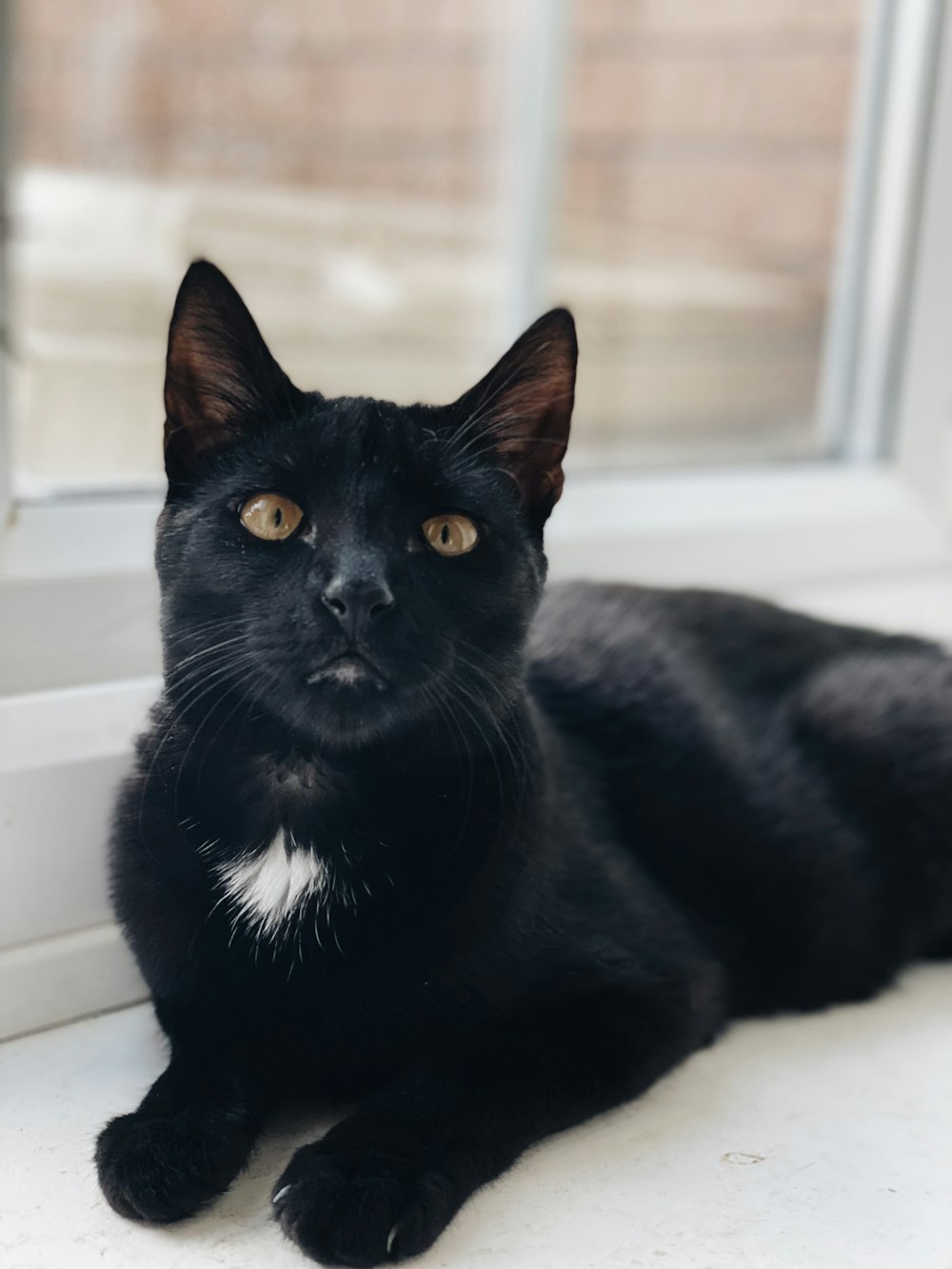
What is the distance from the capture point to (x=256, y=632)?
791 mm

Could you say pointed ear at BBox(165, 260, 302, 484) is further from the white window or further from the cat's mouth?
the white window

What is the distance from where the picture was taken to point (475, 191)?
2.14m

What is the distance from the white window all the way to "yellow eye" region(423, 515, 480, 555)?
0.38 meters

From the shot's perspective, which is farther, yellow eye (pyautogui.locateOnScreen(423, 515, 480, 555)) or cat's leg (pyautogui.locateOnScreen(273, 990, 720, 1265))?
yellow eye (pyautogui.locateOnScreen(423, 515, 480, 555))

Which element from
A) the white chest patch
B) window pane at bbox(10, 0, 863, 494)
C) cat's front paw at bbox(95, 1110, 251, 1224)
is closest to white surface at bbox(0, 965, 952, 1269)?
cat's front paw at bbox(95, 1110, 251, 1224)

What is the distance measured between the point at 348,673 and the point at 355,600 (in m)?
0.05

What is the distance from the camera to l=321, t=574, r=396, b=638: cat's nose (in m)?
0.76

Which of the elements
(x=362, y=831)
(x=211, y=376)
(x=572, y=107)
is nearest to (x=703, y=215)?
(x=572, y=107)

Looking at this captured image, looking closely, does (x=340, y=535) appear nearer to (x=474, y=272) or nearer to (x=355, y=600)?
(x=355, y=600)

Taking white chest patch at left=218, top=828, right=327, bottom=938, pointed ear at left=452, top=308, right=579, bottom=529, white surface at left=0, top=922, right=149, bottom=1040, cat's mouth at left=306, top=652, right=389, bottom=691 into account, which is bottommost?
white surface at left=0, top=922, right=149, bottom=1040

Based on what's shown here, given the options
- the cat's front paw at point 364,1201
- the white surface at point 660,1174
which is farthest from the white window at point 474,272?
the cat's front paw at point 364,1201

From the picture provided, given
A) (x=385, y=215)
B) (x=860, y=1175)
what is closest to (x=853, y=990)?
(x=860, y=1175)

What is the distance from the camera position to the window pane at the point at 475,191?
5.21ft

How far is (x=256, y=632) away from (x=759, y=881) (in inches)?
21.6
